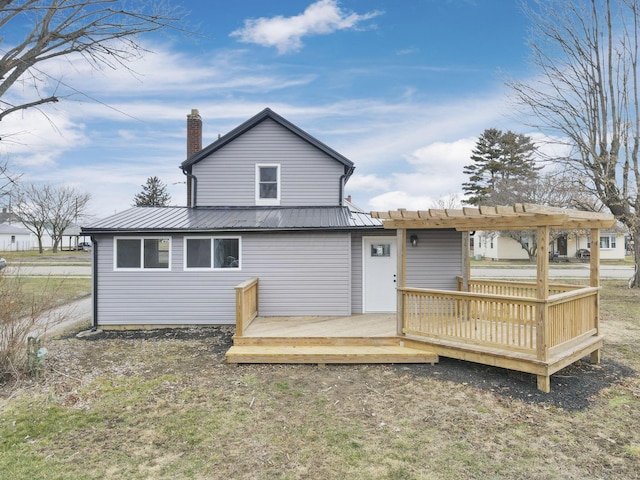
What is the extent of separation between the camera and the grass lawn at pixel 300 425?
3.55 metres

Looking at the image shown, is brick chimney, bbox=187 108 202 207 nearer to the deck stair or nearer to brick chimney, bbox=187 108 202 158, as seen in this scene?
brick chimney, bbox=187 108 202 158

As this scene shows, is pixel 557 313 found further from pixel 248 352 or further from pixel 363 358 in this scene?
pixel 248 352

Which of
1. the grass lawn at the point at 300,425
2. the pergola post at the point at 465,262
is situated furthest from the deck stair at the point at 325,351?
the pergola post at the point at 465,262

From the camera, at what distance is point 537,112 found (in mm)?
15602

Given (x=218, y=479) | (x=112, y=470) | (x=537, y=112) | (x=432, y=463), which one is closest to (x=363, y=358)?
(x=432, y=463)

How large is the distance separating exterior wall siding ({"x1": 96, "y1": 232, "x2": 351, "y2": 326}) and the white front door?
1.79ft

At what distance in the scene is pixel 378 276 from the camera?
380 inches

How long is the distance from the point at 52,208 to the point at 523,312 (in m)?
49.3

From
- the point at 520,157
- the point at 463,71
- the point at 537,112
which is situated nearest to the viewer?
the point at 463,71

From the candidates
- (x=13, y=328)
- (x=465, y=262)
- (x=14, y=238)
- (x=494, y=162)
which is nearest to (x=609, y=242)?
(x=494, y=162)

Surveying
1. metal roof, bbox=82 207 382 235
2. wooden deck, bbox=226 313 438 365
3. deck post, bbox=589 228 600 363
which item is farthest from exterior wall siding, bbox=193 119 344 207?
deck post, bbox=589 228 600 363

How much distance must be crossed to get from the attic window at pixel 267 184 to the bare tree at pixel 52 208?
40122 mm

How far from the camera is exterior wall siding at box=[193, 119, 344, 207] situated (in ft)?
36.7

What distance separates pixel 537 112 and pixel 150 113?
50.1ft
